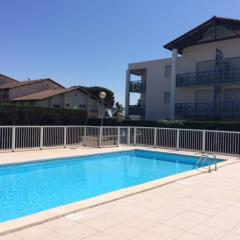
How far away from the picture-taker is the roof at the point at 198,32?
23.5 m

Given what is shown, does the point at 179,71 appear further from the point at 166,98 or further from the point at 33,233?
the point at 33,233

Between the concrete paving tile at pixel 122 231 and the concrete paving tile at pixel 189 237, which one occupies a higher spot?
the concrete paving tile at pixel 122 231

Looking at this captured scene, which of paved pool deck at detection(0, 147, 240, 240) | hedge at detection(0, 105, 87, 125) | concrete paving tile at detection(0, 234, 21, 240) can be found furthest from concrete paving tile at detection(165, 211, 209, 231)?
hedge at detection(0, 105, 87, 125)

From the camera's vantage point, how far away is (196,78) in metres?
25.7

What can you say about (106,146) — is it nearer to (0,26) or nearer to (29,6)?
(29,6)

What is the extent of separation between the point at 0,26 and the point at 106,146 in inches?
373

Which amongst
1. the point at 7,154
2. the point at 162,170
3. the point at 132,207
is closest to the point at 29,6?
the point at 7,154

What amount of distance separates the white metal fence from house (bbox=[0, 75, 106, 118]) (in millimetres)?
12870

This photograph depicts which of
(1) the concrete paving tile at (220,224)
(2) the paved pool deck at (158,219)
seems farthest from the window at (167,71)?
(1) the concrete paving tile at (220,224)

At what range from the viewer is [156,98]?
94.5ft

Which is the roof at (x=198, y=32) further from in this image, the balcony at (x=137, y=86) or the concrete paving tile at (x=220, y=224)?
the concrete paving tile at (x=220, y=224)

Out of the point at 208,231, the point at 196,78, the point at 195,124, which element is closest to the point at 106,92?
the point at 196,78

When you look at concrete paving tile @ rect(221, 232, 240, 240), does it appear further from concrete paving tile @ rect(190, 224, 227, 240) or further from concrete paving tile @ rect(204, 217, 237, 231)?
concrete paving tile @ rect(204, 217, 237, 231)

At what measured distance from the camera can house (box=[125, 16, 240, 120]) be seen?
79.1ft
